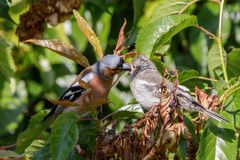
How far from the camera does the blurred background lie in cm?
454

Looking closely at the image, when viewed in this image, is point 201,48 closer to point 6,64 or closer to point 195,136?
point 6,64

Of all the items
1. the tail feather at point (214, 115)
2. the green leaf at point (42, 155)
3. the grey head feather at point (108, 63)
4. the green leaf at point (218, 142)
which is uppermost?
the grey head feather at point (108, 63)

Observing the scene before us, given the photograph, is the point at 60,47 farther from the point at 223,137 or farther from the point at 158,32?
the point at 223,137

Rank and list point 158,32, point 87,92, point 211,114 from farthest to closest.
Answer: point 87,92 → point 158,32 → point 211,114

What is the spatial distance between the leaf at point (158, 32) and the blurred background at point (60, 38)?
303 millimetres

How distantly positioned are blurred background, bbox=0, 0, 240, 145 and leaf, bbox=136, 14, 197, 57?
0.99ft

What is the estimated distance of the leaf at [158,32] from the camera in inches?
138

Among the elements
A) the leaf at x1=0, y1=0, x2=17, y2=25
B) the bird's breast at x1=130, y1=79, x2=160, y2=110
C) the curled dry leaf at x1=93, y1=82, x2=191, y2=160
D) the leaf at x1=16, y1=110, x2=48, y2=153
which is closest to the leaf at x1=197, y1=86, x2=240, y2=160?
the curled dry leaf at x1=93, y1=82, x2=191, y2=160

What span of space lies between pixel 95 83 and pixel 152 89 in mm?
366

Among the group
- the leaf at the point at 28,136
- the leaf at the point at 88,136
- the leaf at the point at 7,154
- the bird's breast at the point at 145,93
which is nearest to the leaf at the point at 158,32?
the bird's breast at the point at 145,93

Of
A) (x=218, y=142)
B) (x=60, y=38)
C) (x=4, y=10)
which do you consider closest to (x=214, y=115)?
(x=218, y=142)

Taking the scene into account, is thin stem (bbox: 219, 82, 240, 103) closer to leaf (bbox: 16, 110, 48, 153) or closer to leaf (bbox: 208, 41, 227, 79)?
leaf (bbox: 208, 41, 227, 79)

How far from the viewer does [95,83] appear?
4.11 m

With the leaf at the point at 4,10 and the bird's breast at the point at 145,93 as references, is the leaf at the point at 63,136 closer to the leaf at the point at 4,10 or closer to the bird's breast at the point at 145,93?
the bird's breast at the point at 145,93
